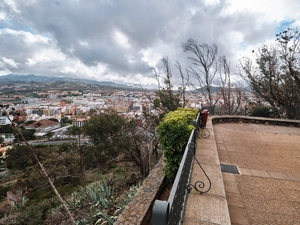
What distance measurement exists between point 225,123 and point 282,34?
7795 mm

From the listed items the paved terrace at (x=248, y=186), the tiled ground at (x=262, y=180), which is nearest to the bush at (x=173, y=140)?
the paved terrace at (x=248, y=186)

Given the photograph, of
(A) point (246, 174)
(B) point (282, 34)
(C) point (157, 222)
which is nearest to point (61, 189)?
(A) point (246, 174)

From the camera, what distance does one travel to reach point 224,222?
1.89 meters

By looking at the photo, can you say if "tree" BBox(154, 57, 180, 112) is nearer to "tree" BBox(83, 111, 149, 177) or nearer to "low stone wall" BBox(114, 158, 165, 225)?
"tree" BBox(83, 111, 149, 177)

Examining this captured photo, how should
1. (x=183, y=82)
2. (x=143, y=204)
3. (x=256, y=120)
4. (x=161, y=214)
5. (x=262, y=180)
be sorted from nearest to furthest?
(x=161, y=214) < (x=262, y=180) < (x=143, y=204) < (x=256, y=120) < (x=183, y=82)

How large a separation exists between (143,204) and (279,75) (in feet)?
43.6

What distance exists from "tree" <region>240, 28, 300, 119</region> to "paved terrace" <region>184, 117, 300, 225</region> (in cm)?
786

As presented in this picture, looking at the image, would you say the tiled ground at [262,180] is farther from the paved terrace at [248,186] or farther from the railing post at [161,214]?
the railing post at [161,214]

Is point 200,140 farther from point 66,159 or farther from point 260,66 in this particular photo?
point 260,66

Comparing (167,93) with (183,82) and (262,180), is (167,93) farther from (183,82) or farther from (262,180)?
(262,180)

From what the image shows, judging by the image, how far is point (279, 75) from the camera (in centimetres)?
1187

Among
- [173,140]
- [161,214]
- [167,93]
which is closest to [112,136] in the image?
[167,93]

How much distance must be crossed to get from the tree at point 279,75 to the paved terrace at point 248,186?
7858 millimetres

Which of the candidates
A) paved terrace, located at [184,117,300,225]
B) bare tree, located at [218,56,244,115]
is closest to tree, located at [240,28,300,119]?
bare tree, located at [218,56,244,115]
